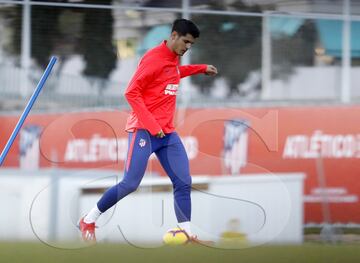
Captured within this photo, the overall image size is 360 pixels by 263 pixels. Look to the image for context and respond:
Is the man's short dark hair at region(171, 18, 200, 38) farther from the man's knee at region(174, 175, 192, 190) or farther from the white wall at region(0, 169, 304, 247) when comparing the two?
the white wall at region(0, 169, 304, 247)

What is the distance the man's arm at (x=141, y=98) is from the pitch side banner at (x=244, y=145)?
3.79 metres

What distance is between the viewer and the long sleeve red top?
20.2 feet

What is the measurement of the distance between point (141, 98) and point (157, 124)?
19 cm

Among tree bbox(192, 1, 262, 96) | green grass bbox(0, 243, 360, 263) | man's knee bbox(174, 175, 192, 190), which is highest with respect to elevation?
tree bbox(192, 1, 262, 96)

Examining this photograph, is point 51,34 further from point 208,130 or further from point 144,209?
point 144,209

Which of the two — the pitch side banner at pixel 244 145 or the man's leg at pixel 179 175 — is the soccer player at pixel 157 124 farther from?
the pitch side banner at pixel 244 145

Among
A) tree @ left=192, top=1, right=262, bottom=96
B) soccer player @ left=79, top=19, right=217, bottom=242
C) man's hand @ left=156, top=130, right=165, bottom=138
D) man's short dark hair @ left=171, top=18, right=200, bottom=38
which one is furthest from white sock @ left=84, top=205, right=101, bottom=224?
tree @ left=192, top=1, right=262, bottom=96

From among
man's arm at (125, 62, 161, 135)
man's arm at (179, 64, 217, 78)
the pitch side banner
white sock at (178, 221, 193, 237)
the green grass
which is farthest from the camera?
the pitch side banner

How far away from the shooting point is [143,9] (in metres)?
12.2

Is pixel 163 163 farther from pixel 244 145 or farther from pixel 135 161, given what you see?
pixel 244 145

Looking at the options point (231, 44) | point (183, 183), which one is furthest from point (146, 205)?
point (231, 44)

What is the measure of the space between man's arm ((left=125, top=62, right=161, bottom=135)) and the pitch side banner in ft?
12.4

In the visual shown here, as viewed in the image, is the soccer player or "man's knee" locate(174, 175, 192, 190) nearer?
the soccer player

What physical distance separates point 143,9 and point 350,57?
8.46 feet
